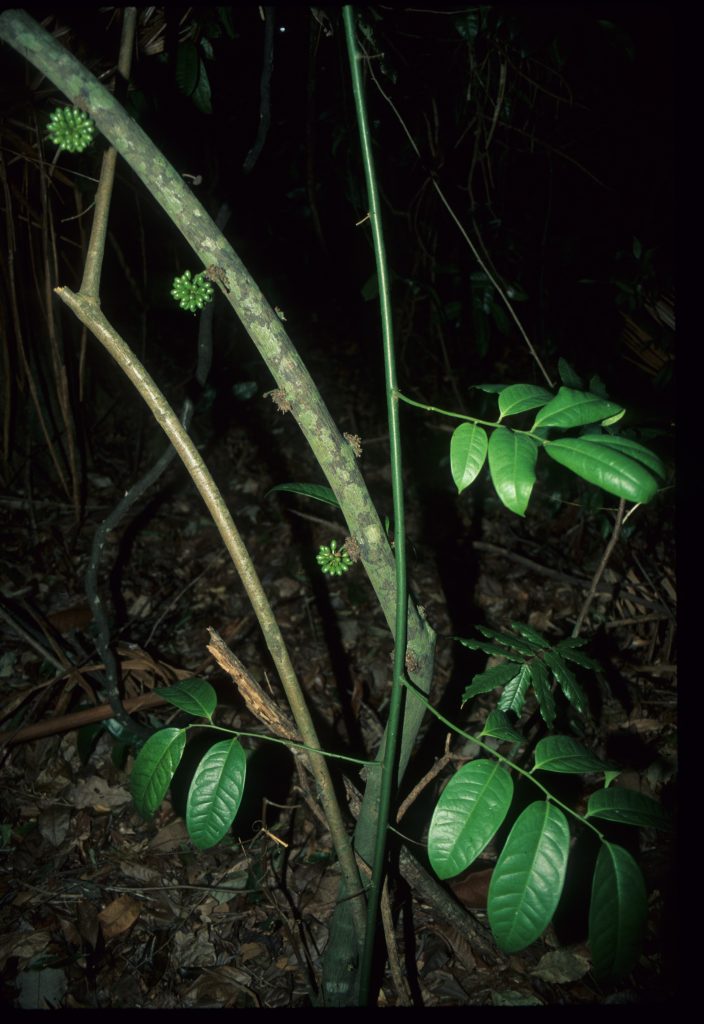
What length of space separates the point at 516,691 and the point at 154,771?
69 centimetres

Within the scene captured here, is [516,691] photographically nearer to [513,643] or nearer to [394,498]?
[513,643]

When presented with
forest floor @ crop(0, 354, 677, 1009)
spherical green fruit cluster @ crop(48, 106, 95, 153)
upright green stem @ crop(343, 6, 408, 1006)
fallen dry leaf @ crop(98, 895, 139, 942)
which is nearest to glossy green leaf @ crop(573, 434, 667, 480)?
upright green stem @ crop(343, 6, 408, 1006)

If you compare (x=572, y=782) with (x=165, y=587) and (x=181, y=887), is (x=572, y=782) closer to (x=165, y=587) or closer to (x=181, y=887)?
(x=181, y=887)

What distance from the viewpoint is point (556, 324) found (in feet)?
9.52

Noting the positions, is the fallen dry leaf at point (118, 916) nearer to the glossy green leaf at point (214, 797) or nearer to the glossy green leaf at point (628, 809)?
the glossy green leaf at point (214, 797)

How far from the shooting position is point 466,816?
77 centimetres

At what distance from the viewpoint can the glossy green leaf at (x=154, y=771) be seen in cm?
87

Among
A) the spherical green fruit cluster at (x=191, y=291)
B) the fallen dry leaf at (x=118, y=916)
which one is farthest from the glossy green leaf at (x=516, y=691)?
the fallen dry leaf at (x=118, y=916)

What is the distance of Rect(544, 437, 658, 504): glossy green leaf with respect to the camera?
2.06 ft

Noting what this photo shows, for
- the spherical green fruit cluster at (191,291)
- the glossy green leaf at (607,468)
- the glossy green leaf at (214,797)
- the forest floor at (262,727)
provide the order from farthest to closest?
1. the forest floor at (262,727)
2. the spherical green fruit cluster at (191,291)
3. the glossy green leaf at (214,797)
4. the glossy green leaf at (607,468)

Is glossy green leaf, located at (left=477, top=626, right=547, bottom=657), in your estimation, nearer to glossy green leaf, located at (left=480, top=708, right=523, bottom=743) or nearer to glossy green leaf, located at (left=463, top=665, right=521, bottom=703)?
glossy green leaf, located at (left=463, top=665, right=521, bottom=703)

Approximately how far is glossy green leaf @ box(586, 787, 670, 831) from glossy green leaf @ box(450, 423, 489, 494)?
472 mm

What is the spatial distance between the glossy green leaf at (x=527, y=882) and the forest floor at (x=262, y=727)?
38 centimetres

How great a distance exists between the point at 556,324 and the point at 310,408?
2391 millimetres
